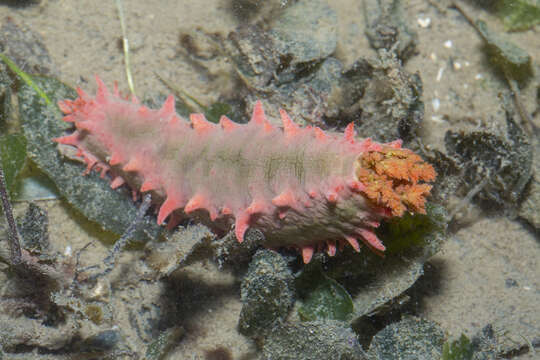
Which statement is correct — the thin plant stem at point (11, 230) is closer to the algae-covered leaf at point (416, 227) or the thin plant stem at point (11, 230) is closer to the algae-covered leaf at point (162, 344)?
the algae-covered leaf at point (162, 344)

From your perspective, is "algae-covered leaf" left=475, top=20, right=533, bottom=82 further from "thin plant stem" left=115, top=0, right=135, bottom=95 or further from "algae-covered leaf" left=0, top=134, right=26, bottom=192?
"algae-covered leaf" left=0, top=134, right=26, bottom=192

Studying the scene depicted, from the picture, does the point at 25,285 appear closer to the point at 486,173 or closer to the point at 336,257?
the point at 336,257

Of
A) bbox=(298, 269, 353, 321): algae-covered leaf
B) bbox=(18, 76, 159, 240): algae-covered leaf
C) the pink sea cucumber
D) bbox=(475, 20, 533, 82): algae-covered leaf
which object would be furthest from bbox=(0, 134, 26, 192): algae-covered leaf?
bbox=(475, 20, 533, 82): algae-covered leaf

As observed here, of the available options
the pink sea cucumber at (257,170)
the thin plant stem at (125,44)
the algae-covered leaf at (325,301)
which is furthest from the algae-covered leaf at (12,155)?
the algae-covered leaf at (325,301)

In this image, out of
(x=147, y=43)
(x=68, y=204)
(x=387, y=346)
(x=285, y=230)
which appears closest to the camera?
(x=285, y=230)

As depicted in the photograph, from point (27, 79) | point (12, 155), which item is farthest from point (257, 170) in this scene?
point (27, 79)

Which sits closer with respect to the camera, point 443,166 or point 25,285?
point 25,285

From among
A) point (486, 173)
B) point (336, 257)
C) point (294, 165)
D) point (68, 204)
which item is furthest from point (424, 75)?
point (68, 204)
